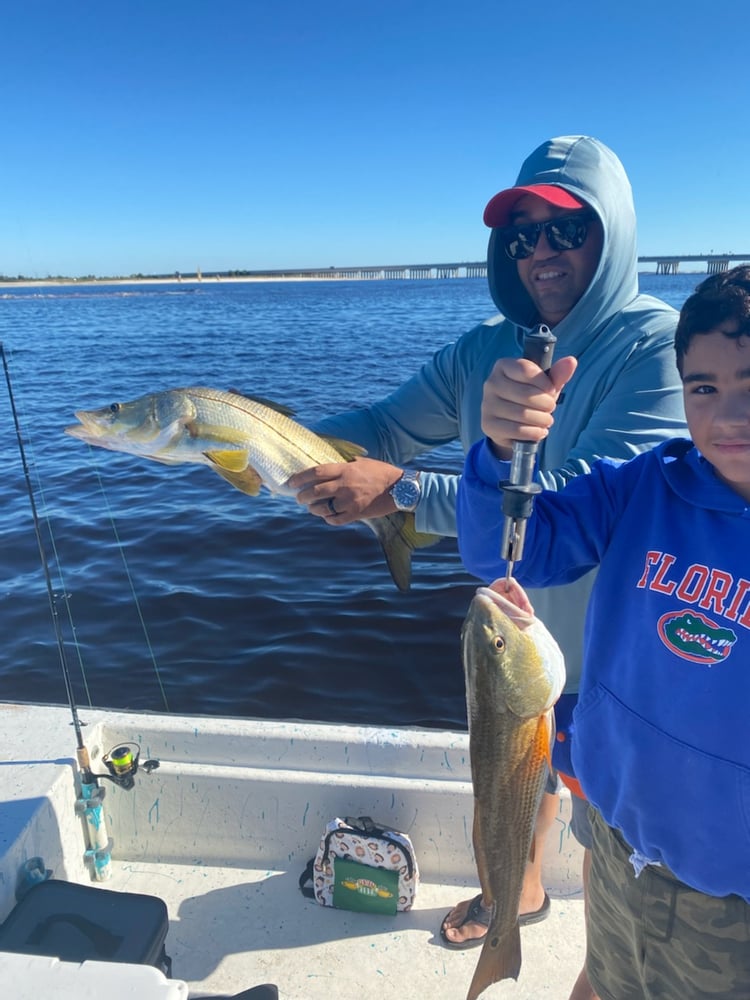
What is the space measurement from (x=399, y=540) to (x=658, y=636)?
127 centimetres

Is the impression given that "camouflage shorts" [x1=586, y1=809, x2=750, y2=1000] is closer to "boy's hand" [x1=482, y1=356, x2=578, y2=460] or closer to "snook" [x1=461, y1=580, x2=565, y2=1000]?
"snook" [x1=461, y1=580, x2=565, y2=1000]

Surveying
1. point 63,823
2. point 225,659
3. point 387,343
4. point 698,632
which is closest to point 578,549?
point 698,632

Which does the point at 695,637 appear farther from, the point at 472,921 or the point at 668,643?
the point at 472,921

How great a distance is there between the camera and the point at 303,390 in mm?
19422

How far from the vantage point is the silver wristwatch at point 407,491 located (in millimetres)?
2697

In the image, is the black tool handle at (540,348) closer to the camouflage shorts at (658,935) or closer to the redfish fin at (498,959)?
the camouflage shorts at (658,935)

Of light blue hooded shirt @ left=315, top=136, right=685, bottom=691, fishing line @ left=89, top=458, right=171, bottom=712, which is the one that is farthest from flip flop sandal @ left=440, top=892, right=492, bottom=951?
fishing line @ left=89, top=458, right=171, bottom=712

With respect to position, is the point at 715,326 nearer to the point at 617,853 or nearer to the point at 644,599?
the point at 644,599

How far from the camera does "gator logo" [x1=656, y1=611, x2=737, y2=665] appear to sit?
5.62 feet

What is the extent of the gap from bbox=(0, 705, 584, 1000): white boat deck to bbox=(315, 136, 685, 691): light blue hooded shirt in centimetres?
128

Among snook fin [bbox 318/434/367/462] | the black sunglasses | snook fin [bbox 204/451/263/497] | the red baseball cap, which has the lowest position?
snook fin [bbox 204/451/263/497]

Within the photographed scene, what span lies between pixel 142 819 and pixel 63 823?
45 cm

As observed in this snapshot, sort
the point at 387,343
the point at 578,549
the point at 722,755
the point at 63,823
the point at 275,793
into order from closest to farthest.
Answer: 1. the point at 722,755
2. the point at 578,549
3. the point at 63,823
4. the point at 275,793
5. the point at 387,343

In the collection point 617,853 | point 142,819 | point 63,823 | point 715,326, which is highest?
point 715,326
